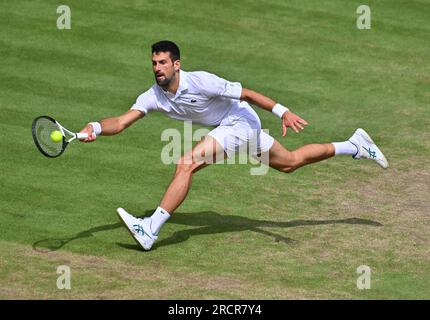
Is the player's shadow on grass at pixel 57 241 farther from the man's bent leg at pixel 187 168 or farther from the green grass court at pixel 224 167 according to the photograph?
the man's bent leg at pixel 187 168

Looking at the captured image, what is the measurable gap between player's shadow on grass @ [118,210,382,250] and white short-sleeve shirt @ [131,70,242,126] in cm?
135

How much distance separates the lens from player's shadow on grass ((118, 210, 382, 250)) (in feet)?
44.5

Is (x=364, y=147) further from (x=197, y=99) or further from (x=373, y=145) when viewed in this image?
(x=197, y=99)

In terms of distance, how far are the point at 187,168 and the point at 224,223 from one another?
137 centimetres

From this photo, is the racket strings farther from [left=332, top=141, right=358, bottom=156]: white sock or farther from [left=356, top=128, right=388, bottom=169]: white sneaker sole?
[left=356, top=128, right=388, bottom=169]: white sneaker sole

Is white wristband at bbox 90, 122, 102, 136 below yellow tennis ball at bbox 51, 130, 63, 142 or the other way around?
the other way around

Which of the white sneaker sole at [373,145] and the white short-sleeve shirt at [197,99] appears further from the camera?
the white sneaker sole at [373,145]

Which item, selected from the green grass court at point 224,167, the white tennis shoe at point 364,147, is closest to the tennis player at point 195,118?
the green grass court at point 224,167

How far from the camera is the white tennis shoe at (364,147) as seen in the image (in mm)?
14477

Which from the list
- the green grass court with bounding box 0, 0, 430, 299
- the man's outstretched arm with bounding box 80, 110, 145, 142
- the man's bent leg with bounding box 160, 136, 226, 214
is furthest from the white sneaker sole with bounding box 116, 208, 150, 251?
the man's outstretched arm with bounding box 80, 110, 145, 142

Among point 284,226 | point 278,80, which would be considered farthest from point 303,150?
point 278,80

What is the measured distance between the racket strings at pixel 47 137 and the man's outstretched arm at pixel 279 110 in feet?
7.59

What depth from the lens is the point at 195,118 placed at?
44.4 ft
